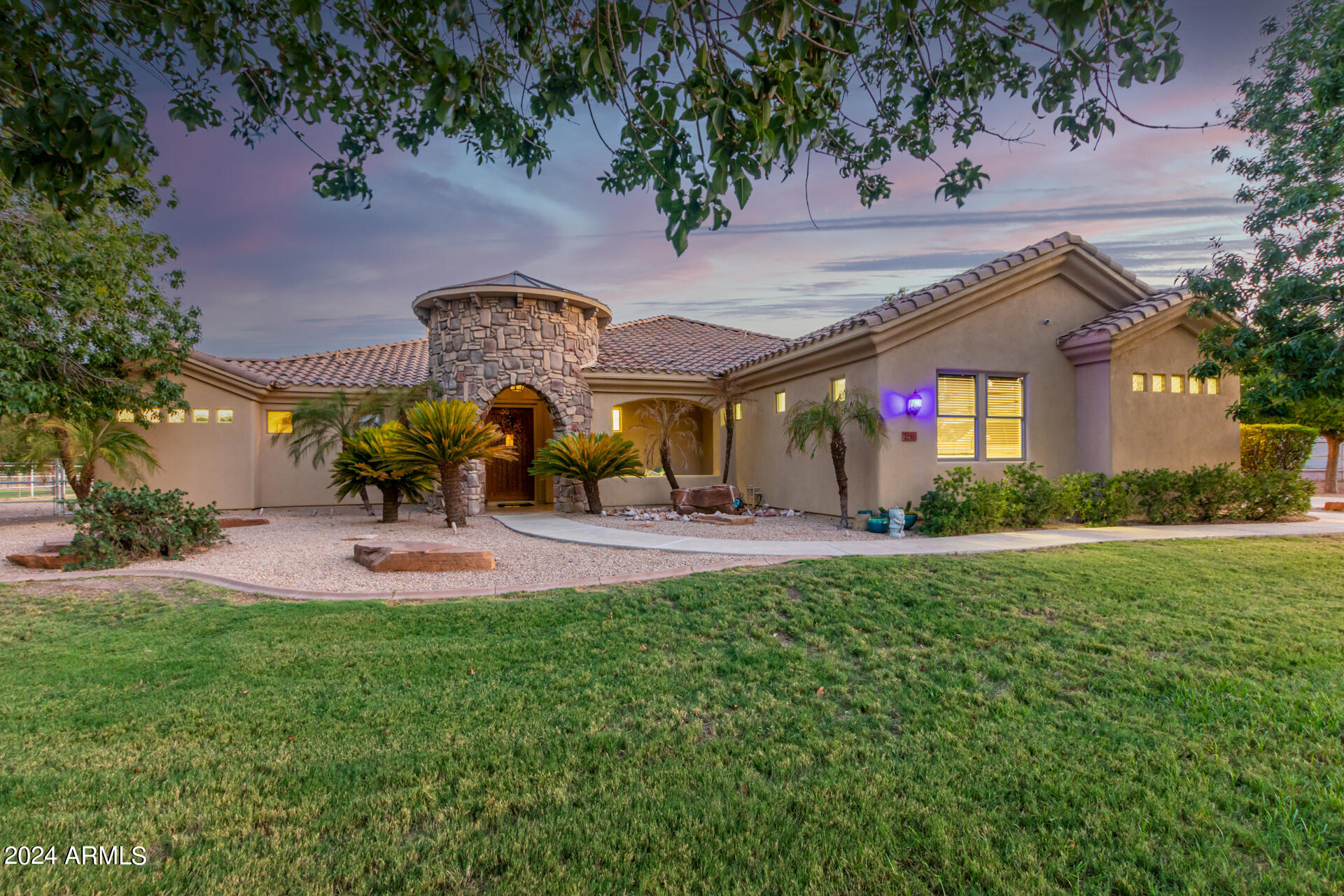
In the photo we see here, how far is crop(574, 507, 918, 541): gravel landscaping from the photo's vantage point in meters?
9.34

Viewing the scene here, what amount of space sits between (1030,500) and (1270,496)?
470 cm

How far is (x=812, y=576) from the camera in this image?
6.20 m

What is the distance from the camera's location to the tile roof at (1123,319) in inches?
405

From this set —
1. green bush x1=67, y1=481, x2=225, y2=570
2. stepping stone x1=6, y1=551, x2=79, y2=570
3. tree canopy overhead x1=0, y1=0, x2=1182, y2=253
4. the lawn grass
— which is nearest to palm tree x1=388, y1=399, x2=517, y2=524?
green bush x1=67, y1=481, x2=225, y2=570

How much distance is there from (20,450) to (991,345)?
1843 cm

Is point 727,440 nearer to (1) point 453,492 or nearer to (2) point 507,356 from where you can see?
(2) point 507,356

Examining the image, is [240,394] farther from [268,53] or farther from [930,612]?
[930,612]

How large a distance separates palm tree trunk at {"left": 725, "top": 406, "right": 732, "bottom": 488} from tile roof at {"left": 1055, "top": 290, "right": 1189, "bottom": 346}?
660 centimetres

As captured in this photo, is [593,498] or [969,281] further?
[593,498]

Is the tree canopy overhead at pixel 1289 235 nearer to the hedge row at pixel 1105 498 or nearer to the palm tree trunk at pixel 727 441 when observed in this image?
the hedge row at pixel 1105 498

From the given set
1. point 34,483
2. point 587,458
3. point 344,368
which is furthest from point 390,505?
point 34,483

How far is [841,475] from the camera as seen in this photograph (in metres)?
10.2

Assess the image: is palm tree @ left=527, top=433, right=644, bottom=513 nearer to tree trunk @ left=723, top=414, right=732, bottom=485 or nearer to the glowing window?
tree trunk @ left=723, top=414, right=732, bottom=485

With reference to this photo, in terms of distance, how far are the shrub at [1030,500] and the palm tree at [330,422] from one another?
452 inches
